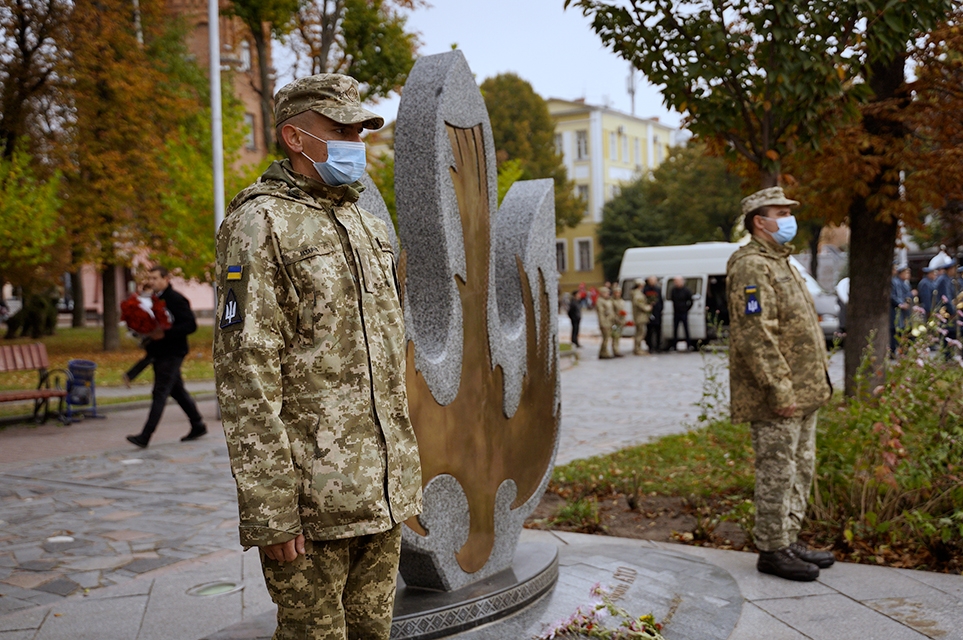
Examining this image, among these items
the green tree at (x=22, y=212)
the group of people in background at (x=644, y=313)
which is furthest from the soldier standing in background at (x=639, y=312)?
the green tree at (x=22, y=212)

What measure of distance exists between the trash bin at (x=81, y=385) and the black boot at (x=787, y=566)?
1062 cm

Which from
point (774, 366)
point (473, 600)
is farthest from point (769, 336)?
point (473, 600)

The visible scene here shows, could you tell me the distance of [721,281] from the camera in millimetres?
23594

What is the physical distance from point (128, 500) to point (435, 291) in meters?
4.54

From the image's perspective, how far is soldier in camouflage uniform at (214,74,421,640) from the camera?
249 cm

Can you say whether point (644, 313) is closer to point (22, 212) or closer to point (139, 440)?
point (22, 212)

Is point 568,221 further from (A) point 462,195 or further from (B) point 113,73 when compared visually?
(A) point 462,195

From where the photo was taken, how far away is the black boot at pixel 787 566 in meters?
4.91

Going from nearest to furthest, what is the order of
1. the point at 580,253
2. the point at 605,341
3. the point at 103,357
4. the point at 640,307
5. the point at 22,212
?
1. the point at 22,212
2. the point at 605,341
3. the point at 103,357
4. the point at 640,307
5. the point at 580,253

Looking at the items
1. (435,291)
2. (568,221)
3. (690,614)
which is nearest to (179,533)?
(435,291)

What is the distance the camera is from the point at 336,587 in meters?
2.70

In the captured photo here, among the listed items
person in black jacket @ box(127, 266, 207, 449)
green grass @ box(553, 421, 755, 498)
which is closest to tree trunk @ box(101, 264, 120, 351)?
person in black jacket @ box(127, 266, 207, 449)

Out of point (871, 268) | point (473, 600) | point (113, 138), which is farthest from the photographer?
point (113, 138)

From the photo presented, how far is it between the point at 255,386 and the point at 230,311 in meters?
0.23
